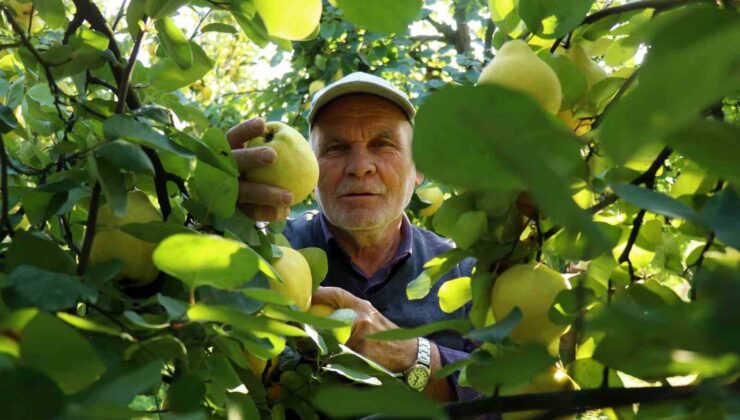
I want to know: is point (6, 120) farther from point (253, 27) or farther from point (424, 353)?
point (424, 353)

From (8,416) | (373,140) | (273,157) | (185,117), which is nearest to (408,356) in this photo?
(373,140)

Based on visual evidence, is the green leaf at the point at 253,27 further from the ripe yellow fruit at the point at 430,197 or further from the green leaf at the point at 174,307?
the ripe yellow fruit at the point at 430,197

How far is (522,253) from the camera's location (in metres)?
0.60

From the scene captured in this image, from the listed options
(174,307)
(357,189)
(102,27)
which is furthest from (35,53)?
(357,189)

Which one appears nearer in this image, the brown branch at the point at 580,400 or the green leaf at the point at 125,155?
the brown branch at the point at 580,400

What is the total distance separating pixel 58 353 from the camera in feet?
1.05

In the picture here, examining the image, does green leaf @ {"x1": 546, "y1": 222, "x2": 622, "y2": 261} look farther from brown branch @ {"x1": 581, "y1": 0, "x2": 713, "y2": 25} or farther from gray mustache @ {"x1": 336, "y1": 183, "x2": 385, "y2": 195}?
gray mustache @ {"x1": 336, "y1": 183, "x2": 385, "y2": 195}

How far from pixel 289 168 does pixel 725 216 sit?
625 millimetres

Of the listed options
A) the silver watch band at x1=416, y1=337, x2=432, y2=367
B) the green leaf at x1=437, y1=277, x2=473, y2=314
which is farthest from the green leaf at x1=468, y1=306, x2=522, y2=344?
the silver watch band at x1=416, y1=337, x2=432, y2=367

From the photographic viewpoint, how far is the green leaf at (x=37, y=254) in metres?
0.51

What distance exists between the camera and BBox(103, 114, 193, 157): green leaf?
0.50 m

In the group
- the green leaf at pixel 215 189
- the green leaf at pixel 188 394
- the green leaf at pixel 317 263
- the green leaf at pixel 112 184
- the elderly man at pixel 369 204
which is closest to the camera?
the green leaf at pixel 188 394

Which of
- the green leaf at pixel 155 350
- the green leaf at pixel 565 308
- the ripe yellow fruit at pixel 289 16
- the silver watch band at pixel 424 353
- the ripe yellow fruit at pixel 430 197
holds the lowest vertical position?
the silver watch band at pixel 424 353

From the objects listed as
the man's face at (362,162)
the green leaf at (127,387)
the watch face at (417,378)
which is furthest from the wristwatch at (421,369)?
the green leaf at (127,387)
